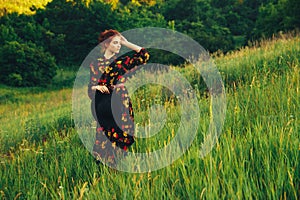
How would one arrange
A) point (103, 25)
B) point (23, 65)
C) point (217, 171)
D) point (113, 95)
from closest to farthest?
point (217, 171)
point (113, 95)
point (23, 65)
point (103, 25)

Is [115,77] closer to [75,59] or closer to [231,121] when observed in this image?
[231,121]

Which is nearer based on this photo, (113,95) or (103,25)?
(113,95)

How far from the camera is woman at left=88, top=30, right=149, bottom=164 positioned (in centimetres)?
307

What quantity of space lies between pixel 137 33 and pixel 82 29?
5.44 meters

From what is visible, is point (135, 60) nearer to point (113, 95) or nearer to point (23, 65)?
point (113, 95)

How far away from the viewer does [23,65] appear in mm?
23688

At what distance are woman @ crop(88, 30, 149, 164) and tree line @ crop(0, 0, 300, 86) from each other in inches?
838

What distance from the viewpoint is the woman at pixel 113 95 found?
10.1 ft

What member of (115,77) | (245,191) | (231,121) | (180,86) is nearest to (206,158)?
(245,191)

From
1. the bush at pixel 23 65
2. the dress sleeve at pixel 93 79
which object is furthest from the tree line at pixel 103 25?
the dress sleeve at pixel 93 79

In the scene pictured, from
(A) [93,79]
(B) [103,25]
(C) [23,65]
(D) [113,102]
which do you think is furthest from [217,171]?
(B) [103,25]

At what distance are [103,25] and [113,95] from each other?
28.0 meters

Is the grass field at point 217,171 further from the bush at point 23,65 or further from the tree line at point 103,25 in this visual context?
the tree line at point 103,25

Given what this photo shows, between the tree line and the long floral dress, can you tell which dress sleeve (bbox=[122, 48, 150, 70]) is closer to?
the long floral dress
